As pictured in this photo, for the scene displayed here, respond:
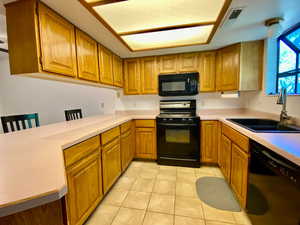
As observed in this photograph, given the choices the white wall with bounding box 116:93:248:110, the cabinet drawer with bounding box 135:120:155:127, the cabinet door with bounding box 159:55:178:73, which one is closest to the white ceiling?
the cabinet door with bounding box 159:55:178:73

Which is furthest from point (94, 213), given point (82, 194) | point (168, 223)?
point (168, 223)

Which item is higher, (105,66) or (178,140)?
(105,66)

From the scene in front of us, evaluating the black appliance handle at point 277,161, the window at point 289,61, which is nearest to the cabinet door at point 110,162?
the black appliance handle at point 277,161

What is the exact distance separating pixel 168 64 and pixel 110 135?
1743 mm

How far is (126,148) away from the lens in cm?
241

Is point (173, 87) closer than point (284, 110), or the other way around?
point (284, 110)

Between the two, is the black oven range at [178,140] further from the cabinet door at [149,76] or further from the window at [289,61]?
the window at [289,61]

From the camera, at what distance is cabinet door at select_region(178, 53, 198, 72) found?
2.69m

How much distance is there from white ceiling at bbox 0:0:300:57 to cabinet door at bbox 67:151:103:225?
1399 mm

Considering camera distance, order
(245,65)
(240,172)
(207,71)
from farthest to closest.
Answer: (207,71), (245,65), (240,172)

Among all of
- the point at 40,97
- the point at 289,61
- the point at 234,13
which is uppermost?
the point at 234,13

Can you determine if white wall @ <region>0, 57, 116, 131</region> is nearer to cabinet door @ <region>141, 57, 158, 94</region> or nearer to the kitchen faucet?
cabinet door @ <region>141, 57, 158, 94</region>

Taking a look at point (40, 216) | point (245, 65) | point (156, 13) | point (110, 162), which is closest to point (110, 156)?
point (110, 162)

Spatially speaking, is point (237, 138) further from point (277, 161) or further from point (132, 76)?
point (132, 76)
